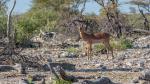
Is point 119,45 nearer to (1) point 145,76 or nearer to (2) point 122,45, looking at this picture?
(2) point 122,45

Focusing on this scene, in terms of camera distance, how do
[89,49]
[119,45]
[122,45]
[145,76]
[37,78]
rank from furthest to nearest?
[119,45]
[122,45]
[89,49]
[37,78]
[145,76]

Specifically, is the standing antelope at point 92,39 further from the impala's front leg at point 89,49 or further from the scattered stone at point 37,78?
the scattered stone at point 37,78

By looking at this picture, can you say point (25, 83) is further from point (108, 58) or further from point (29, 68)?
point (108, 58)

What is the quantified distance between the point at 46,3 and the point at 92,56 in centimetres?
2429

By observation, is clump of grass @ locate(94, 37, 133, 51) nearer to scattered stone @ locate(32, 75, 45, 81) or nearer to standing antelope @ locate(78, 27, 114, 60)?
standing antelope @ locate(78, 27, 114, 60)

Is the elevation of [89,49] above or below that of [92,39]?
below

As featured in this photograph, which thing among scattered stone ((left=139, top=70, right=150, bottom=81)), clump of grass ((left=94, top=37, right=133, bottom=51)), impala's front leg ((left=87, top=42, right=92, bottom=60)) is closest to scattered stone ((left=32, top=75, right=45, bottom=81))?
scattered stone ((left=139, top=70, right=150, bottom=81))

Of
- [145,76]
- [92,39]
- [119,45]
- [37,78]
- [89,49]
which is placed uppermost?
[145,76]

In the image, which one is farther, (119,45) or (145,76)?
(119,45)

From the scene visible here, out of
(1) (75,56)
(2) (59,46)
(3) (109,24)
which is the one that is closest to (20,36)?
(2) (59,46)

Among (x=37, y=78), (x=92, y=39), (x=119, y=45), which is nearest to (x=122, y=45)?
(x=119, y=45)

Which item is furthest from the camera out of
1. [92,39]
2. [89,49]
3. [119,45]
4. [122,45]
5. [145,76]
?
[119,45]

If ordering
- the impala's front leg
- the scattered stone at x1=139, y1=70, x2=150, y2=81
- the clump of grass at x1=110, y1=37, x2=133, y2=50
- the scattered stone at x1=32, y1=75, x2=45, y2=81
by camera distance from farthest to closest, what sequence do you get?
1. the clump of grass at x1=110, y1=37, x2=133, y2=50
2. the impala's front leg
3. the scattered stone at x1=32, y1=75, x2=45, y2=81
4. the scattered stone at x1=139, y1=70, x2=150, y2=81

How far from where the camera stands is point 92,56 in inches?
744
